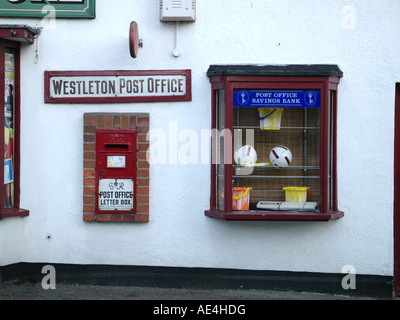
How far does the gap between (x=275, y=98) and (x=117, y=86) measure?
1816mm

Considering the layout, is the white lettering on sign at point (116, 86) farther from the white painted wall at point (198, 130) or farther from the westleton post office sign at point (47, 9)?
the westleton post office sign at point (47, 9)

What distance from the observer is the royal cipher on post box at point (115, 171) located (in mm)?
8234

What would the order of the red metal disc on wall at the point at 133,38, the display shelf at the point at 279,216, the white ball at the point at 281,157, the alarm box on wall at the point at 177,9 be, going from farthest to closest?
the white ball at the point at 281,157, the alarm box on wall at the point at 177,9, the display shelf at the point at 279,216, the red metal disc on wall at the point at 133,38

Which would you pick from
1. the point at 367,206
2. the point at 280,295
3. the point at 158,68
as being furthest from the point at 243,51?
the point at 280,295

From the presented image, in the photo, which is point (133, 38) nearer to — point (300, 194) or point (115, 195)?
point (115, 195)

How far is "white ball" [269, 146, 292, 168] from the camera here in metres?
8.21

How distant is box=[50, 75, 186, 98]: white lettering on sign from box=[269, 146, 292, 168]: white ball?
4.10ft

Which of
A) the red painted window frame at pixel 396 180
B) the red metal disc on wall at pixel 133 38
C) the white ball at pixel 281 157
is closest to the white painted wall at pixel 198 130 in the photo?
the red painted window frame at pixel 396 180

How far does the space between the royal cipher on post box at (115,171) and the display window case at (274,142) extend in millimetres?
931

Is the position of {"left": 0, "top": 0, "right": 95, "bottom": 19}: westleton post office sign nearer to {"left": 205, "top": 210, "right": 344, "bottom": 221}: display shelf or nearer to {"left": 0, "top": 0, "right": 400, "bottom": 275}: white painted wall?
{"left": 0, "top": 0, "right": 400, "bottom": 275}: white painted wall

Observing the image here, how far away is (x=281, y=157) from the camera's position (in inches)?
323

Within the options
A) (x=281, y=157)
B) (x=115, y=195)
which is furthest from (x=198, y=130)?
(x=115, y=195)

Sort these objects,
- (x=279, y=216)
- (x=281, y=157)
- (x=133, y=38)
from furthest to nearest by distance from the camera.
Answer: (x=281, y=157) → (x=279, y=216) → (x=133, y=38)

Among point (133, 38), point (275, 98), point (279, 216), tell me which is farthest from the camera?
point (275, 98)
